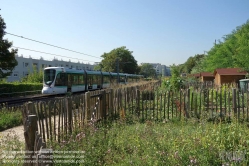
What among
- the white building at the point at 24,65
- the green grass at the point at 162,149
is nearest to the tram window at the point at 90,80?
the green grass at the point at 162,149

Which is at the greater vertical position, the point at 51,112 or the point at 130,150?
the point at 51,112

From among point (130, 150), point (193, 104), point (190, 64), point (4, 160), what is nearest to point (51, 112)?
point (4, 160)

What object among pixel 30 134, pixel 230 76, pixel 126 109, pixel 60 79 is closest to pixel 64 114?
pixel 30 134

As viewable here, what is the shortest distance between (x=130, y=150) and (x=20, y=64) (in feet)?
215

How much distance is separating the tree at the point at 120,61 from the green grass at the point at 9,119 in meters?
65.3

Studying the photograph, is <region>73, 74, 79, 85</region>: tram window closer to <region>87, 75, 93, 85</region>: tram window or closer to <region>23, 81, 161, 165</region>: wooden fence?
<region>87, 75, 93, 85</region>: tram window

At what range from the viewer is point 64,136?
5871 millimetres

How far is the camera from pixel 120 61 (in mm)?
77875

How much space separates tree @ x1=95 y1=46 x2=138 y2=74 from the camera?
250ft

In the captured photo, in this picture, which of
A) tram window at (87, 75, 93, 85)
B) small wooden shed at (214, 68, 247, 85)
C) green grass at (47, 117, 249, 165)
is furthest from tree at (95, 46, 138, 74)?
green grass at (47, 117, 249, 165)

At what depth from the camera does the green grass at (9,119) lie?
929cm

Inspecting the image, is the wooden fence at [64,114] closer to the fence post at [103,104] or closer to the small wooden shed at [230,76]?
the fence post at [103,104]

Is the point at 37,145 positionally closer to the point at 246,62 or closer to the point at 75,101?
the point at 75,101

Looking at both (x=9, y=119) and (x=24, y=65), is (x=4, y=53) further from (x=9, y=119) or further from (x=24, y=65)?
(x=24, y=65)
